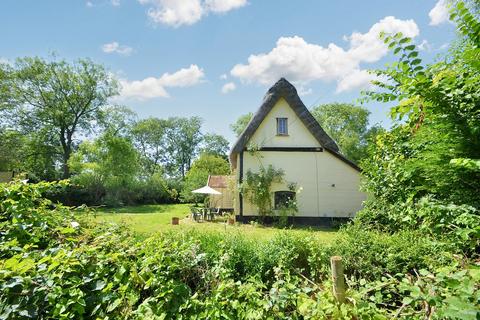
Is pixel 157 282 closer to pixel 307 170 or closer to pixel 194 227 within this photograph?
pixel 194 227

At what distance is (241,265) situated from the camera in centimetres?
362

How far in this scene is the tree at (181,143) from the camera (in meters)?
43.5

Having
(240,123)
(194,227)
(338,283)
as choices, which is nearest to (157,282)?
(338,283)

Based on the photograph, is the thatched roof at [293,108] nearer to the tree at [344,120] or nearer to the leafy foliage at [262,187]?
the leafy foliage at [262,187]

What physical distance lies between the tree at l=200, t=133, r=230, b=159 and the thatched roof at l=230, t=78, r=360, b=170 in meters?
32.3

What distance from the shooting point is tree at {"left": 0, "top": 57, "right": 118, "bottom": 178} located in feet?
77.5

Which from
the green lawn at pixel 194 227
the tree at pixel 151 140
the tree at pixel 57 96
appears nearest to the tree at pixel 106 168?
the tree at pixel 57 96

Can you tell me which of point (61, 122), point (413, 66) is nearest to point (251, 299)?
point (413, 66)

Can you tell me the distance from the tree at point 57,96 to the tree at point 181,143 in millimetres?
17064

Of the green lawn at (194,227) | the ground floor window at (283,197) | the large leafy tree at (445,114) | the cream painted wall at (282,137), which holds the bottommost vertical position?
the green lawn at (194,227)

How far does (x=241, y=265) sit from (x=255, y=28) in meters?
6.31

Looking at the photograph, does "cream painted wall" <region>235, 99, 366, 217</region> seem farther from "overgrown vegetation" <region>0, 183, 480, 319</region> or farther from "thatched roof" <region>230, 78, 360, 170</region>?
"overgrown vegetation" <region>0, 183, 480, 319</region>

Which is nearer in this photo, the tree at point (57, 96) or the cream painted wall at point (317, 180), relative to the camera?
the cream painted wall at point (317, 180)

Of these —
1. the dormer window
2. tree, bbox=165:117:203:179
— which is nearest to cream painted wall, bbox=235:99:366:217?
the dormer window
